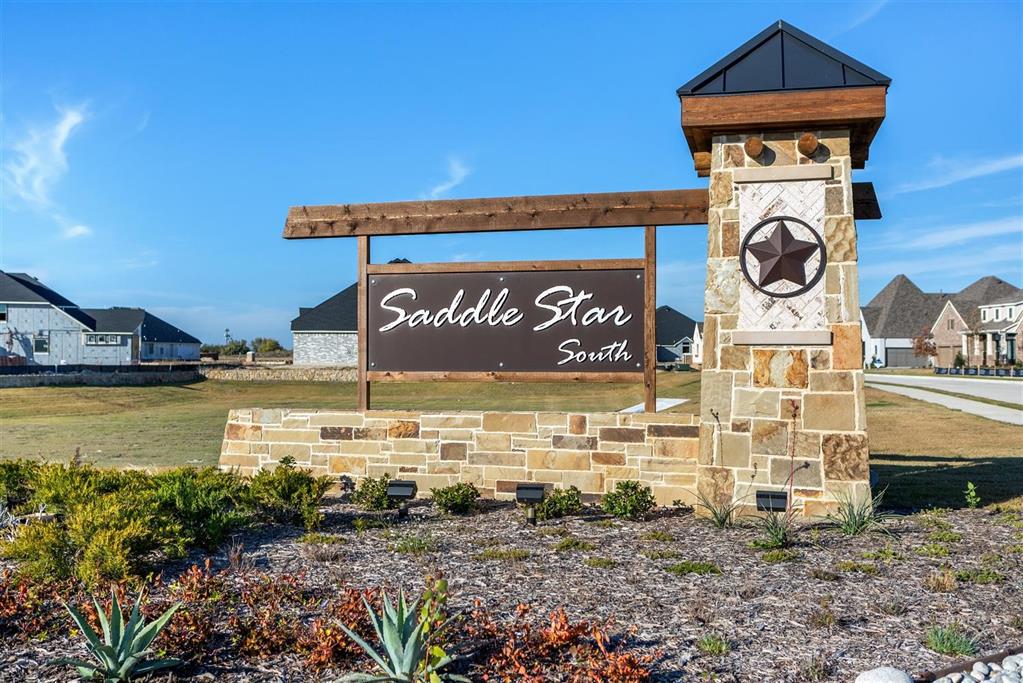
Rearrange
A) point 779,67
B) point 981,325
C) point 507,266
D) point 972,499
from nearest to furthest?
point 779,67
point 972,499
point 507,266
point 981,325

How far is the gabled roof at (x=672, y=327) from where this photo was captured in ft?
263

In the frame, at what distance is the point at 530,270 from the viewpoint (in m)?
10.7

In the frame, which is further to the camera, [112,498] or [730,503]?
[730,503]

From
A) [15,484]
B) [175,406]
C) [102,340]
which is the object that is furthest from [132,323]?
[15,484]

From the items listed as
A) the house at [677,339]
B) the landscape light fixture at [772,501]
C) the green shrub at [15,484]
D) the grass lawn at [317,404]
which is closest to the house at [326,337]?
the grass lawn at [317,404]

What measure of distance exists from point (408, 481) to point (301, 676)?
5.76 meters

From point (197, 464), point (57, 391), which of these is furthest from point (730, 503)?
point (57, 391)

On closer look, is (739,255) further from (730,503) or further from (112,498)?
(112,498)

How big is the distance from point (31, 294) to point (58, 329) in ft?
11.3

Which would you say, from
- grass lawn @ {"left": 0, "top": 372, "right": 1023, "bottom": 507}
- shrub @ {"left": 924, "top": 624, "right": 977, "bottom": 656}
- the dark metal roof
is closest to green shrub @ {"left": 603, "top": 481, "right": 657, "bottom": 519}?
grass lawn @ {"left": 0, "top": 372, "right": 1023, "bottom": 507}

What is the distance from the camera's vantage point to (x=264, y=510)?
350 inches

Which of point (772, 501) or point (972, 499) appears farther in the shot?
point (972, 499)

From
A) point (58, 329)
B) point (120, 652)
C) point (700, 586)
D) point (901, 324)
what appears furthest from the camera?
point (901, 324)

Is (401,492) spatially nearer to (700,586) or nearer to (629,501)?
(629,501)
